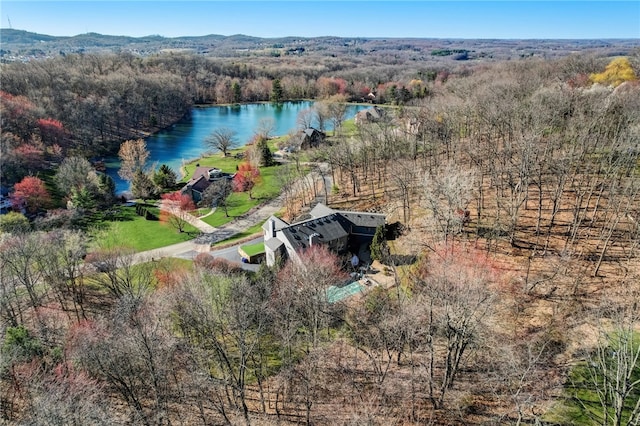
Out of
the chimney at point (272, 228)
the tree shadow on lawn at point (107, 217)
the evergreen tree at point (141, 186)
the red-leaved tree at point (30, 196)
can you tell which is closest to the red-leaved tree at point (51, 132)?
the red-leaved tree at point (30, 196)

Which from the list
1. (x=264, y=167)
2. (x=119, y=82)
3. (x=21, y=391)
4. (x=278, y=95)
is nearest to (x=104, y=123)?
(x=119, y=82)

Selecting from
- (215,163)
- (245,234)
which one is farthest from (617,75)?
(215,163)

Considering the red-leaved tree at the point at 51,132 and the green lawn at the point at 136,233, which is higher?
the red-leaved tree at the point at 51,132

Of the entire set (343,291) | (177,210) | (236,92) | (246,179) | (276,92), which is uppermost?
(236,92)

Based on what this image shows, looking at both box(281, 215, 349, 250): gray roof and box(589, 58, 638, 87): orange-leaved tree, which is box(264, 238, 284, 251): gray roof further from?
box(589, 58, 638, 87): orange-leaved tree

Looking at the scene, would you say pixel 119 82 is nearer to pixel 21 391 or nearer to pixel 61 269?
pixel 61 269

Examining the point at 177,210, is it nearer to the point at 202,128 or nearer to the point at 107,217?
the point at 107,217

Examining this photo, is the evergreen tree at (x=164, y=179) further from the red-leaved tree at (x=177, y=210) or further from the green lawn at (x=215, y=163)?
the red-leaved tree at (x=177, y=210)
